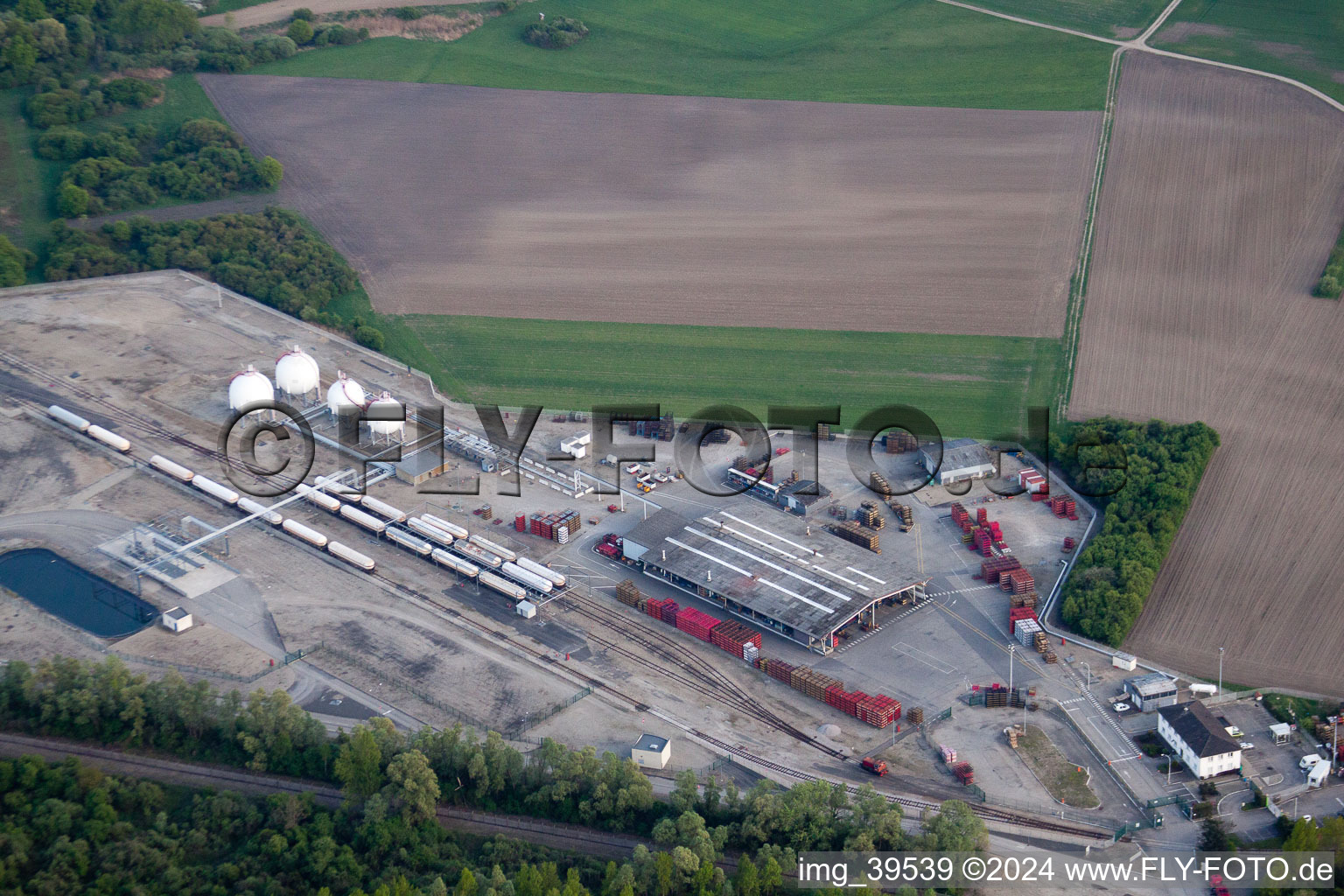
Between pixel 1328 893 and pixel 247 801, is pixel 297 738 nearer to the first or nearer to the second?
pixel 247 801

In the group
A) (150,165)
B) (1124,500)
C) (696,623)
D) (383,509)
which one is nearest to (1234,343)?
(1124,500)

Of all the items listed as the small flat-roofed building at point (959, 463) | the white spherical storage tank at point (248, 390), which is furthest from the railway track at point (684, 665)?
the white spherical storage tank at point (248, 390)

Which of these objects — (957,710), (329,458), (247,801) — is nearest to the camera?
(247,801)

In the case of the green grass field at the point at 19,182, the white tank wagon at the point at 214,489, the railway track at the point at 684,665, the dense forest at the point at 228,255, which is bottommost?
the railway track at the point at 684,665

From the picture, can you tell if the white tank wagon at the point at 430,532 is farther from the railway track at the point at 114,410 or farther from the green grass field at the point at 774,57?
the green grass field at the point at 774,57

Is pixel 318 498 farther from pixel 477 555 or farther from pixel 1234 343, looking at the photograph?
pixel 1234 343

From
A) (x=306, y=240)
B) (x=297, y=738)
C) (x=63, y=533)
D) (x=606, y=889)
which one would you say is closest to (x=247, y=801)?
(x=297, y=738)
